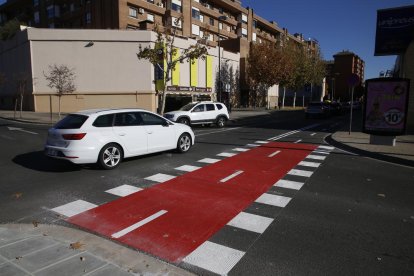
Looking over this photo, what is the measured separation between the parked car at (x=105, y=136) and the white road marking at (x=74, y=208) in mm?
2243

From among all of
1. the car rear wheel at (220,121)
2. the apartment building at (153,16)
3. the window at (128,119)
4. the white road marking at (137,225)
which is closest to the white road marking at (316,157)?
the window at (128,119)

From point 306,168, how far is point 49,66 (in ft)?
91.8

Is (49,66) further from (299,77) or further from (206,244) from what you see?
(299,77)

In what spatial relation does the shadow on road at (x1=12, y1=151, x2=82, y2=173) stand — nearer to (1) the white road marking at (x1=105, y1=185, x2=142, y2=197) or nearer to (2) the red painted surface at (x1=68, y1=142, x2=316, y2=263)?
(1) the white road marking at (x1=105, y1=185, x2=142, y2=197)

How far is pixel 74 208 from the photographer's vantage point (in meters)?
5.52

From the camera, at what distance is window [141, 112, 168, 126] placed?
9328mm

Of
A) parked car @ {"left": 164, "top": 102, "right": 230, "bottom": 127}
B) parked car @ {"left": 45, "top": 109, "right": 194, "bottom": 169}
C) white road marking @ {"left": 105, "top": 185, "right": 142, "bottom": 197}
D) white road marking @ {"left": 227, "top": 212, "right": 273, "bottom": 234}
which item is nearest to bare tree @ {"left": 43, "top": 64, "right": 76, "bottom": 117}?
parked car @ {"left": 164, "top": 102, "right": 230, "bottom": 127}

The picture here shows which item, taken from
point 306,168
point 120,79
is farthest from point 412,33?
point 120,79

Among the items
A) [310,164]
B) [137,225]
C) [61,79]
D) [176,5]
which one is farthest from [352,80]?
[176,5]

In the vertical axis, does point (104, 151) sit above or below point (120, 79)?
below

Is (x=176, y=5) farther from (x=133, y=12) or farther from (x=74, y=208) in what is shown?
(x=74, y=208)

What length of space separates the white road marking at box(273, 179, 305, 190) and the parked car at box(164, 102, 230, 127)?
478 inches

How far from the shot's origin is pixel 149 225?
479cm

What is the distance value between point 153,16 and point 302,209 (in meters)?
40.6
